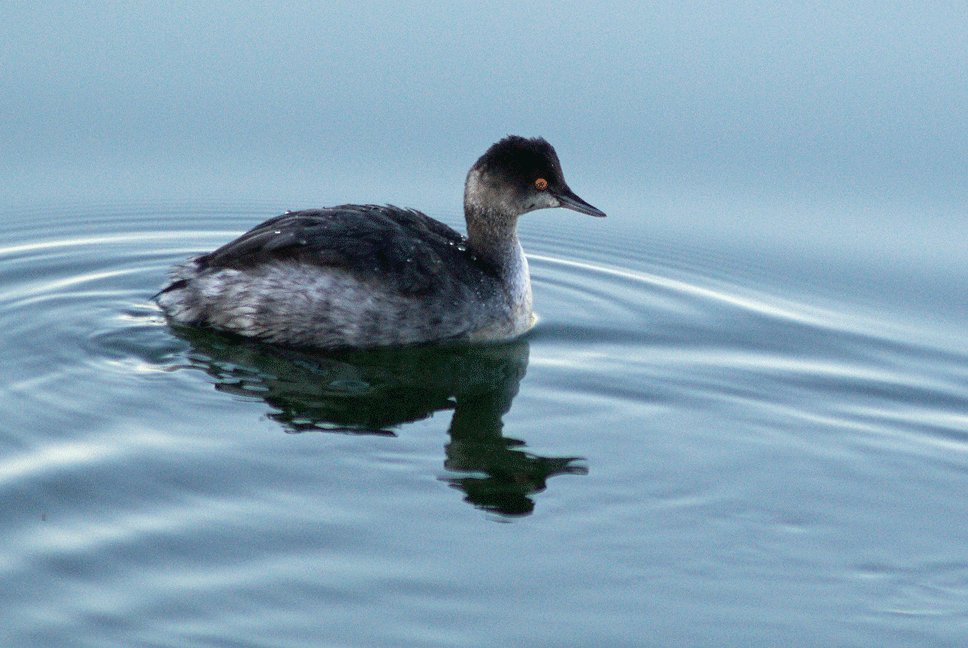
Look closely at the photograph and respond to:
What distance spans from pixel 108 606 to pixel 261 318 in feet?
9.36

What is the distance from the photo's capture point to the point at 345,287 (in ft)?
22.3

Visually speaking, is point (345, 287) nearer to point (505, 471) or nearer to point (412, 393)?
point (412, 393)

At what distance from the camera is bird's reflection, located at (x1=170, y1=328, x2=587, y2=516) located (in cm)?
549

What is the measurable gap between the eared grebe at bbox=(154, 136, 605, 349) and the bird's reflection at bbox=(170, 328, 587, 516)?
112mm

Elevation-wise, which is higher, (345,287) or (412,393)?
(345,287)

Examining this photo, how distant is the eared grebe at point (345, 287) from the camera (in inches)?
268

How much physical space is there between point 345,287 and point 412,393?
821mm

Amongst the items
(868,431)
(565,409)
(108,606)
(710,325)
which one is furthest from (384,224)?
(108,606)

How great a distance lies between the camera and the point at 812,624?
14.4 feet

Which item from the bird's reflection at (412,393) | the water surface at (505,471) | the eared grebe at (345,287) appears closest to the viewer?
the water surface at (505,471)

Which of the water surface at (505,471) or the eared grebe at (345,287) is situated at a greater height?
the eared grebe at (345,287)

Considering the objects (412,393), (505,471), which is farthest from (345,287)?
(505,471)

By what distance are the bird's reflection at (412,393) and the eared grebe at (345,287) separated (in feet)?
0.37

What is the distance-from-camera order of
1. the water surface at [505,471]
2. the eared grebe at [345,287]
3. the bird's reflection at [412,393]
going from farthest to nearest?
the eared grebe at [345,287] < the bird's reflection at [412,393] < the water surface at [505,471]
